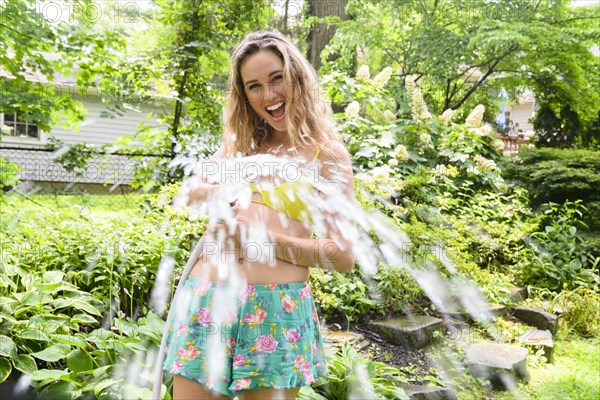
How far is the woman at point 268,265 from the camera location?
1.40 m

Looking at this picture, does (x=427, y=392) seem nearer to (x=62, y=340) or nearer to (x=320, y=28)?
(x=62, y=340)

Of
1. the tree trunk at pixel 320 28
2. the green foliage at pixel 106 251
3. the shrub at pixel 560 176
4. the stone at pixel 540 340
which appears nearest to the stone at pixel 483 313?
the stone at pixel 540 340

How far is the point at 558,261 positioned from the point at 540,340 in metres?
1.45

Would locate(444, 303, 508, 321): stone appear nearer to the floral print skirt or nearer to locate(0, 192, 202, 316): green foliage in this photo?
locate(0, 192, 202, 316): green foliage

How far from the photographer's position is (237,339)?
1.41m

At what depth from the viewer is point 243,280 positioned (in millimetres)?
1437

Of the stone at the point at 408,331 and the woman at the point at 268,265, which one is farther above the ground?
the woman at the point at 268,265

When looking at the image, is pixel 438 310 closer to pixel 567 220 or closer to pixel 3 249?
pixel 567 220

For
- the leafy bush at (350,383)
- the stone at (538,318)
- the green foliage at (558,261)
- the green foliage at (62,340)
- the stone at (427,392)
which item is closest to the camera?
the green foliage at (62,340)

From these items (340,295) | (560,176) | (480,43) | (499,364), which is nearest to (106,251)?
(340,295)

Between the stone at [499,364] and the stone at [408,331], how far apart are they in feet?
0.88

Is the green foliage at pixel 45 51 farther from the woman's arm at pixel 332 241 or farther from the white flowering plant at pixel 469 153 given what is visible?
the white flowering plant at pixel 469 153

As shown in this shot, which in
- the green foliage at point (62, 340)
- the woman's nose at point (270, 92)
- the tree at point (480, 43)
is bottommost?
the green foliage at point (62, 340)

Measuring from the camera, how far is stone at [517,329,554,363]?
160 inches
